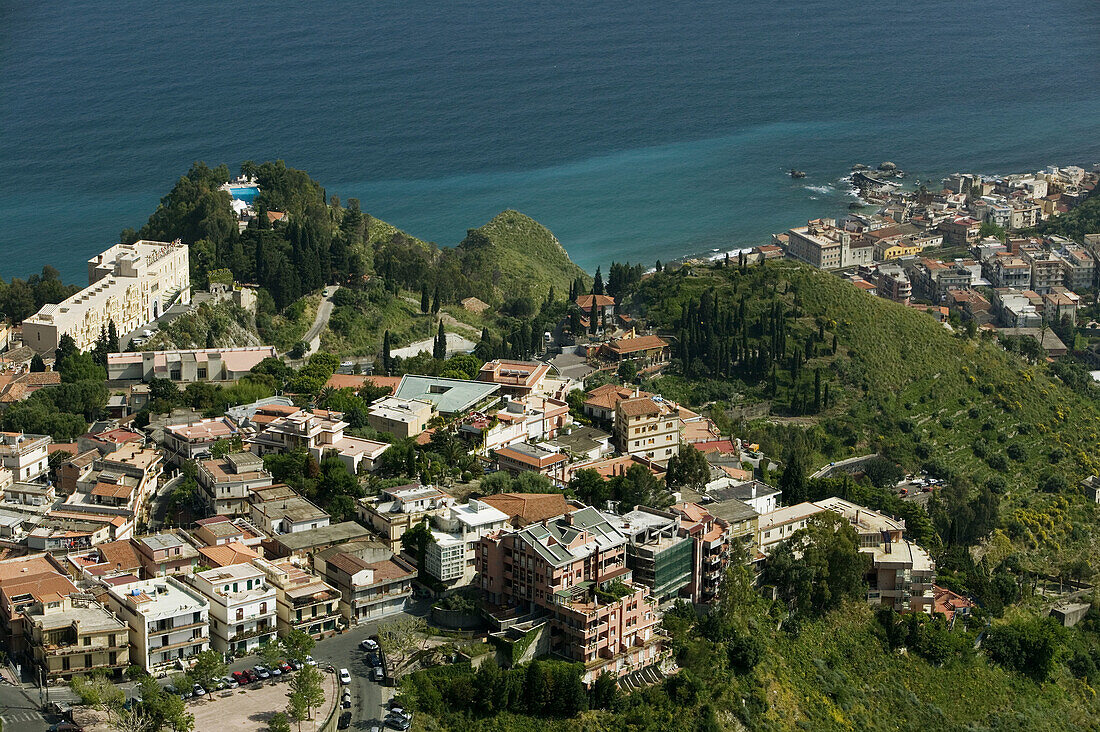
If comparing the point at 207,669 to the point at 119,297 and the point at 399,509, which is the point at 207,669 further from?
the point at 119,297

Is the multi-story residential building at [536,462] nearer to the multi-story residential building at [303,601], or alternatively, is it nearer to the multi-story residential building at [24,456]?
the multi-story residential building at [303,601]

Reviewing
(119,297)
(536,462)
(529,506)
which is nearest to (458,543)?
(529,506)

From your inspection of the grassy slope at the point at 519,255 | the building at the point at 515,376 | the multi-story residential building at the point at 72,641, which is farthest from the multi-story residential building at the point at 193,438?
the grassy slope at the point at 519,255

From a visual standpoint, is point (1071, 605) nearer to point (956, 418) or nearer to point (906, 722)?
point (906, 722)

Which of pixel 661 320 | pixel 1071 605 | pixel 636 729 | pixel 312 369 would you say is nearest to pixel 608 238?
pixel 661 320

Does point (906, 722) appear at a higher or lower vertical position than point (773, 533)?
lower

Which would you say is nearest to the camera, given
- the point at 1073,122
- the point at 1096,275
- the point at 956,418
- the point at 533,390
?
the point at 533,390
